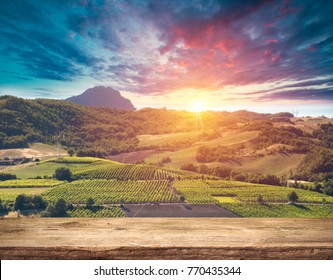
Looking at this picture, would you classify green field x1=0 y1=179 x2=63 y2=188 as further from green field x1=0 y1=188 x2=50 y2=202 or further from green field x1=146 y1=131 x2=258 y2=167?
green field x1=146 y1=131 x2=258 y2=167

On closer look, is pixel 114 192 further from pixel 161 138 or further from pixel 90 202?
pixel 161 138

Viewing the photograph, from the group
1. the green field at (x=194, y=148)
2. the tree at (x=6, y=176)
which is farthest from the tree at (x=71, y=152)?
the green field at (x=194, y=148)

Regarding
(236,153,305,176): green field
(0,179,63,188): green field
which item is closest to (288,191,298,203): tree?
(236,153,305,176): green field

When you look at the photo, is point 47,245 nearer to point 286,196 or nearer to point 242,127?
point 286,196

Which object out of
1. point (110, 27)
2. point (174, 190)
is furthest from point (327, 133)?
point (110, 27)

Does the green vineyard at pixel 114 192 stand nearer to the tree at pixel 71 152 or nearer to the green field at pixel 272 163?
the tree at pixel 71 152
